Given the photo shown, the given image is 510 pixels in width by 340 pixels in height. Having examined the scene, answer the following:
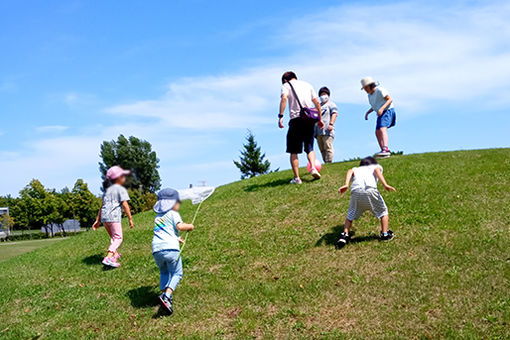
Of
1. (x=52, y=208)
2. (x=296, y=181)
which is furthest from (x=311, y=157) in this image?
(x=52, y=208)

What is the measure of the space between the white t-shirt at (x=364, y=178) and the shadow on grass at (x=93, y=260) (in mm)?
6483

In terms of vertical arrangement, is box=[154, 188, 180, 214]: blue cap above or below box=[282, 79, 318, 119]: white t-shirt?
below

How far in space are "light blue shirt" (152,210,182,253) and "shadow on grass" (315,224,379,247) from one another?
10.9 feet

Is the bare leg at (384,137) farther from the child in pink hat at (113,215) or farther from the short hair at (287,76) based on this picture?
the child in pink hat at (113,215)

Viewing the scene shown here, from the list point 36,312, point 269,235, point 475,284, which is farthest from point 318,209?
point 36,312

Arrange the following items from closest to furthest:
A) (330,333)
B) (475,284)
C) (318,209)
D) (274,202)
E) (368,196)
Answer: (330,333), (475,284), (368,196), (318,209), (274,202)

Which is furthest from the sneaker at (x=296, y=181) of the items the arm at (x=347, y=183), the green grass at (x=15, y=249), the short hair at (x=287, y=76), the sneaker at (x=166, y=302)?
the green grass at (x=15, y=249)

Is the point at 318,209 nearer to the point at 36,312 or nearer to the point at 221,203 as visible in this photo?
the point at 221,203

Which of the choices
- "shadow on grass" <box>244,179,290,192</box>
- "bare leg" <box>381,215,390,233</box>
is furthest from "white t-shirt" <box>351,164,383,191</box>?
"shadow on grass" <box>244,179,290,192</box>

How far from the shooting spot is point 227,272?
8.66 metres

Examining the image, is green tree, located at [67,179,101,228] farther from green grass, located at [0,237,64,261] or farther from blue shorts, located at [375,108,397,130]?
blue shorts, located at [375,108,397,130]

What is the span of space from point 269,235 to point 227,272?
175 cm

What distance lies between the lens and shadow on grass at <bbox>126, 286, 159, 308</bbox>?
310 inches

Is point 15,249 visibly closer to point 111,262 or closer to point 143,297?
point 111,262
